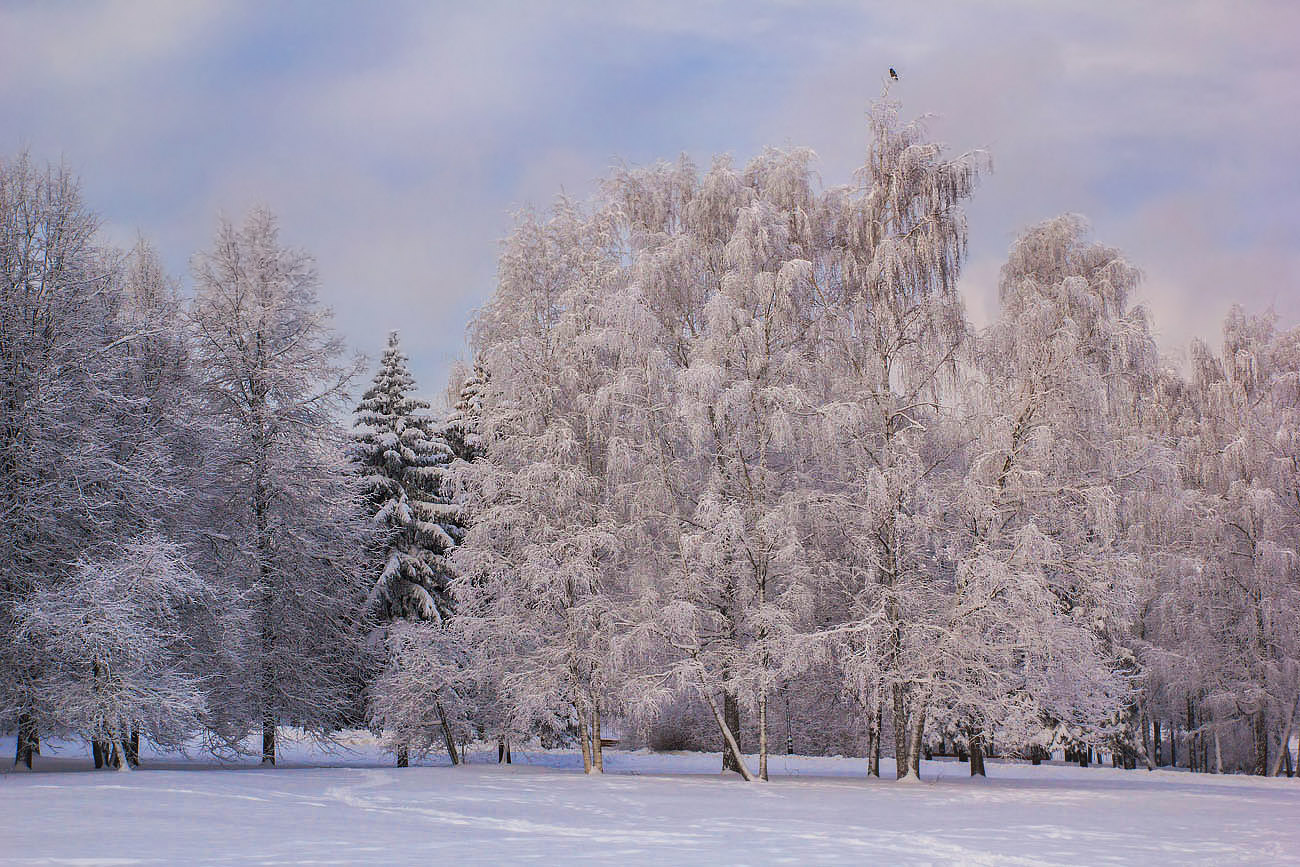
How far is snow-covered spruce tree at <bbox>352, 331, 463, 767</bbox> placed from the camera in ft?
95.0

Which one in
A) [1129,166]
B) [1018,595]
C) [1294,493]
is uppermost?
[1129,166]

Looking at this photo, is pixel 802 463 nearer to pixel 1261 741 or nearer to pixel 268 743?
pixel 268 743

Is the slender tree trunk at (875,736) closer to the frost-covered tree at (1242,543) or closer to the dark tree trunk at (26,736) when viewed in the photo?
the frost-covered tree at (1242,543)

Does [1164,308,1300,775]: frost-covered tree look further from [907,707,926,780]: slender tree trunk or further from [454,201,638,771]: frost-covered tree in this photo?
[454,201,638,771]: frost-covered tree

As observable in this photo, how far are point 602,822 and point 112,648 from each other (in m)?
10.2

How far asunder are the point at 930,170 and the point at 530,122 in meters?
13.1

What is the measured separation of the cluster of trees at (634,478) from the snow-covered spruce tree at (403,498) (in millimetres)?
2542

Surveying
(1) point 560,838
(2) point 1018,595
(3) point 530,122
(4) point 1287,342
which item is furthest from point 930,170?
(4) point 1287,342

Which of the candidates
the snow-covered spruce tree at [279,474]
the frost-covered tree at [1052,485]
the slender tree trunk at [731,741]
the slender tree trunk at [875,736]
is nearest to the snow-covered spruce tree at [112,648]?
the snow-covered spruce tree at [279,474]

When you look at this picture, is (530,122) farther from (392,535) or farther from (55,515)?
(55,515)

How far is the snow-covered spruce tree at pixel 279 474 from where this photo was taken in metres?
23.9

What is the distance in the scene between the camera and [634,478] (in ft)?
71.4

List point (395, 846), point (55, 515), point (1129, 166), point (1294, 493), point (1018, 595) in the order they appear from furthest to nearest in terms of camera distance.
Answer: point (1294, 493), point (1129, 166), point (55, 515), point (1018, 595), point (395, 846)

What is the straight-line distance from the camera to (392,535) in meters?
28.3
